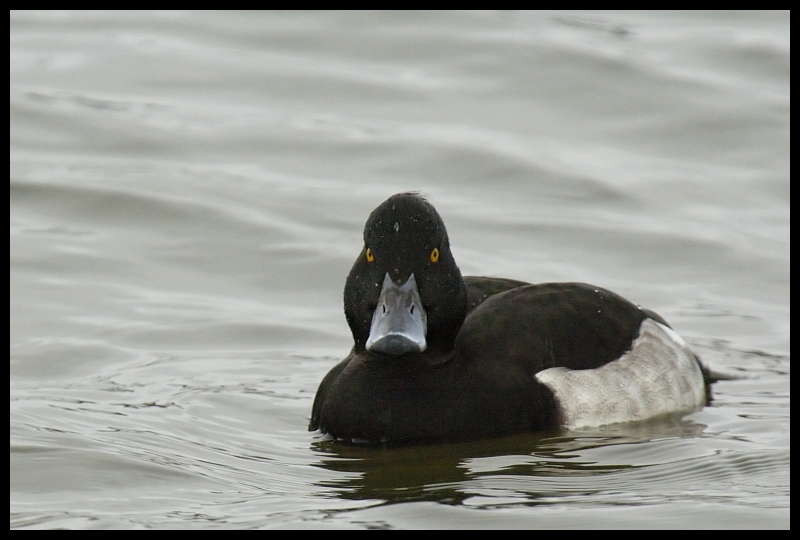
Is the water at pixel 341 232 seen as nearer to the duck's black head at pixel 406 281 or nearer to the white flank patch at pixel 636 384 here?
the white flank patch at pixel 636 384

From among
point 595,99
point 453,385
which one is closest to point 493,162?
point 595,99

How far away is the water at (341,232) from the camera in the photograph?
632 cm

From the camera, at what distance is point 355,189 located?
512 inches

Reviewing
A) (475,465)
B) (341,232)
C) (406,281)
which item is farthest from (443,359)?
(341,232)

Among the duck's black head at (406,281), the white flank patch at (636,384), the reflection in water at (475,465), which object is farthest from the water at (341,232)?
the duck's black head at (406,281)

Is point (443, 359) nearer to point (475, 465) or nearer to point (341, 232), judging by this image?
point (475, 465)

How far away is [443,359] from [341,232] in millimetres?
4895

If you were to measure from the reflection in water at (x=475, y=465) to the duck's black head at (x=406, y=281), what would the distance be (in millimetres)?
494

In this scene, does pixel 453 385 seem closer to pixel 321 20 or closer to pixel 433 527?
pixel 433 527

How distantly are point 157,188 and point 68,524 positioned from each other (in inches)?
286

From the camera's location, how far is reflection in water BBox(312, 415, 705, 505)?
20.3 ft

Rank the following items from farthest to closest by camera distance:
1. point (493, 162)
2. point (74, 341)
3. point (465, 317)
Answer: point (493, 162), point (74, 341), point (465, 317)

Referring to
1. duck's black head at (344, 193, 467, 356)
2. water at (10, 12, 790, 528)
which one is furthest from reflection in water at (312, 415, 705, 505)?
duck's black head at (344, 193, 467, 356)

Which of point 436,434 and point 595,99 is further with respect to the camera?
point 595,99
